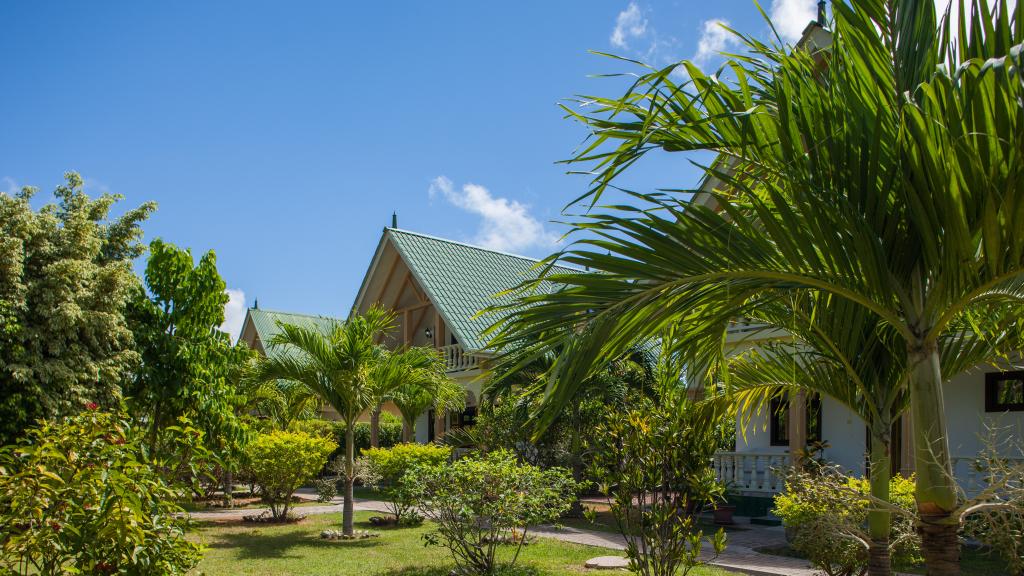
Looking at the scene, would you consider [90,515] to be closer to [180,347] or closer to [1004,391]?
[180,347]

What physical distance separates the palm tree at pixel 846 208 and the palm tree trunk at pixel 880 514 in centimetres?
119

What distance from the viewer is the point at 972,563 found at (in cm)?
1052

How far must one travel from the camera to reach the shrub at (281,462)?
15250 millimetres

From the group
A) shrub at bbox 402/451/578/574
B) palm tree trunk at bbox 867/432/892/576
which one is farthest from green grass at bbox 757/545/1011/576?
palm tree trunk at bbox 867/432/892/576

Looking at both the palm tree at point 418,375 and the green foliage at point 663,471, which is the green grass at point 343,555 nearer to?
the palm tree at point 418,375

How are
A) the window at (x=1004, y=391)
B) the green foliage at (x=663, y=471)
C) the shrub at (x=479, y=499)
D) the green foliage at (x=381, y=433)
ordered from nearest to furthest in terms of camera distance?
the green foliage at (x=663, y=471)
the shrub at (x=479, y=499)
the window at (x=1004, y=391)
the green foliage at (x=381, y=433)

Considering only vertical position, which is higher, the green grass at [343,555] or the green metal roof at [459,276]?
the green metal roof at [459,276]

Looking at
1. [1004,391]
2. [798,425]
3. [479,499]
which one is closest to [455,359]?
[798,425]

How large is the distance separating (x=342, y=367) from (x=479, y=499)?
4.98 meters

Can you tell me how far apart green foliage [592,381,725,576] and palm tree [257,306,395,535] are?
22.0 ft

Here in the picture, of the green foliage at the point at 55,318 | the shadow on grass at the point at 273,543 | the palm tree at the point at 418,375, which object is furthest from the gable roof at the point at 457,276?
the green foliage at the point at 55,318

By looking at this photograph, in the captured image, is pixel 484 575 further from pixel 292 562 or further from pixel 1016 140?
pixel 1016 140

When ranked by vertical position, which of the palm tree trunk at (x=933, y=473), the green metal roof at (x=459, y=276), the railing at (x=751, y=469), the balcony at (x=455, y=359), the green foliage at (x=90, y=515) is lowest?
the railing at (x=751, y=469)

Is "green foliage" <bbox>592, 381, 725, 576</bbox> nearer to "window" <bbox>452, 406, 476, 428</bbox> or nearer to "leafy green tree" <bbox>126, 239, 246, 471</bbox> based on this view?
"leafy green tree" <bbox>126, 239, 246, 471</bbox>
